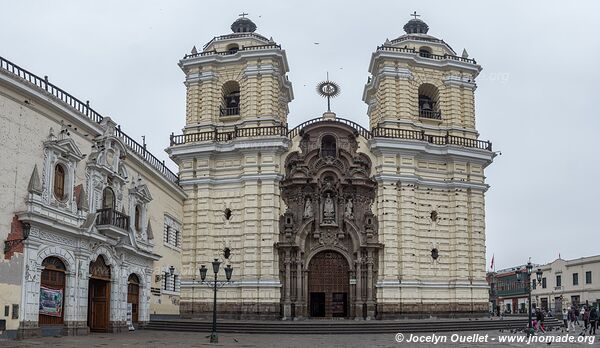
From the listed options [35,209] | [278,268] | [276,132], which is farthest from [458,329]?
[35,209]

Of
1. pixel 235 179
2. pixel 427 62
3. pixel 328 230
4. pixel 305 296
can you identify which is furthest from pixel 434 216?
pixel 235 179

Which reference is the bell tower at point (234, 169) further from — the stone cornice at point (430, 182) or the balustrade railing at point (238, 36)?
the stone cornice at point (430, 182)

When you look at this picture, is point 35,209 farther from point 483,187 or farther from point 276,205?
point 483,187

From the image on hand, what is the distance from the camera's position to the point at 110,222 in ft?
85.7

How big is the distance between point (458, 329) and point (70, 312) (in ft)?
58.7

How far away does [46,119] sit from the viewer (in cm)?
2300

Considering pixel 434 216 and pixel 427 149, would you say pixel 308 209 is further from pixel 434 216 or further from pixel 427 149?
pixel 427 149

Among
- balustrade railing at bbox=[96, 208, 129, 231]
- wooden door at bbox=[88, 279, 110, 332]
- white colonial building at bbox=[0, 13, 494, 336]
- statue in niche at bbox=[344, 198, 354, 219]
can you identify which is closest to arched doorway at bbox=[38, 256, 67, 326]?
balustrade railing at bbox=[96, 208, 129, 231]

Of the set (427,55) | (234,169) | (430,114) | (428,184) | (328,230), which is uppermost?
(427,55)

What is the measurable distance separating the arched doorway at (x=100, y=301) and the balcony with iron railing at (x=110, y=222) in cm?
116

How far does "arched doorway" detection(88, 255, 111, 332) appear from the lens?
26.6m

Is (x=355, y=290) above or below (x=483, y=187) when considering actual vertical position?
below

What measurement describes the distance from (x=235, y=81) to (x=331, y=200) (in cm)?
936

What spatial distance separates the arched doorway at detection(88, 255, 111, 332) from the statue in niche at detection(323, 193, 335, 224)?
1471 cm
